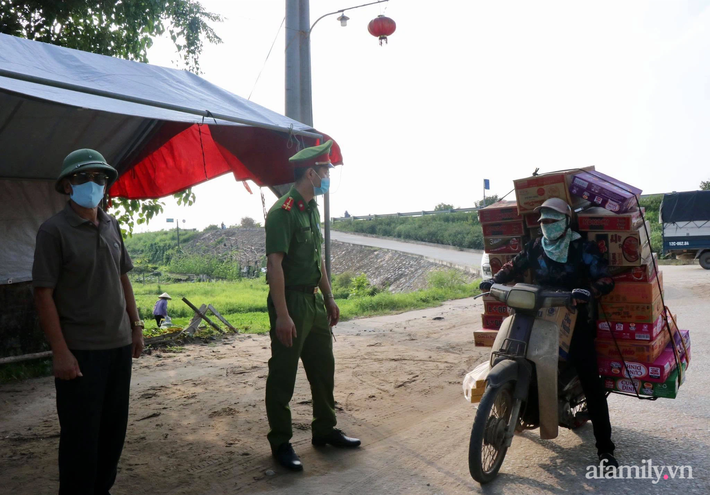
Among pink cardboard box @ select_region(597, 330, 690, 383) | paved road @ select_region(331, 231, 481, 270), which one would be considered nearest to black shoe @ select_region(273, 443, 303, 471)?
pink cardboard box @ select_region(597, 330, 690, 383)

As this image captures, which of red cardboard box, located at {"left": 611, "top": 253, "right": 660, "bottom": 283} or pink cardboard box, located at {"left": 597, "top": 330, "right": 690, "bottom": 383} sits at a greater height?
red cardboard box, located at {"left": 611, "top": 253, "right": 660, "bottom": 283}

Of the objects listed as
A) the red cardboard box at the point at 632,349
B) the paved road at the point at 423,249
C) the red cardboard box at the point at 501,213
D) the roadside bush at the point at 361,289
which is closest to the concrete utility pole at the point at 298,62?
the red cardboard box at the point at 501,213

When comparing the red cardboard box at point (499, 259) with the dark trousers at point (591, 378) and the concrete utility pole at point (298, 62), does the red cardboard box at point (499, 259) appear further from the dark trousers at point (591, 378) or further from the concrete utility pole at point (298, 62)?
the concrete utility pole at point (298, 62)

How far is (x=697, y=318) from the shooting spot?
9.36 meters

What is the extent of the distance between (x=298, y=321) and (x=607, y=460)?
221 centimetres

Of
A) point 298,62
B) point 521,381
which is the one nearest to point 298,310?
point 521,381

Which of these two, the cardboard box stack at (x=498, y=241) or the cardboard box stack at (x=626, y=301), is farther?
the cardboard box stack at (x=498, y=241)

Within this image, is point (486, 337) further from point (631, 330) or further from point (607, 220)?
point (607, 220)

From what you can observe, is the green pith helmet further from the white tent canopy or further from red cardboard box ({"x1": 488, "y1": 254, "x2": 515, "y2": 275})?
red cardboard box ({"x1": 488, "y1": 254, "x2": 515, "y2": 275})

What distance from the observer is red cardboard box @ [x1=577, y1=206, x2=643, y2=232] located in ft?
12.8

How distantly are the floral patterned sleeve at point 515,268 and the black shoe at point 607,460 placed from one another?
4.37 ft

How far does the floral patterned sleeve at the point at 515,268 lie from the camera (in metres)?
4.27

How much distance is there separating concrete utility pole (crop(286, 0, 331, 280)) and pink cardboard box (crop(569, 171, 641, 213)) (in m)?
4.73

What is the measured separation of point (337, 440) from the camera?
427 cm
